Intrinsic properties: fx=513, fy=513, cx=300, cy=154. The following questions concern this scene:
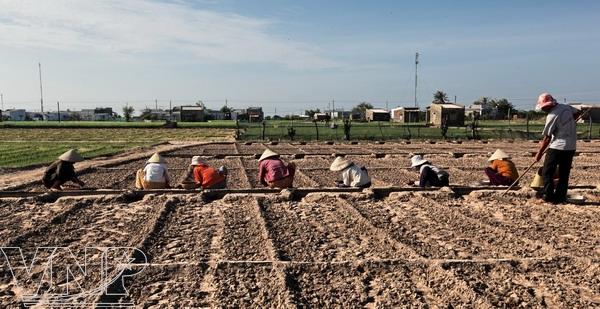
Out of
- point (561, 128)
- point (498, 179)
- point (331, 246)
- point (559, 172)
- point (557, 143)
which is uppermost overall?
point (561, 128)

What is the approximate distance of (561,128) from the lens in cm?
664

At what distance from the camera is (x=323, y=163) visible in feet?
46.2

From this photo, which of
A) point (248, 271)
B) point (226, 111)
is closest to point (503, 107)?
point (226, 111)

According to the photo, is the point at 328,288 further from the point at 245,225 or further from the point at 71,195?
the point at 71,195

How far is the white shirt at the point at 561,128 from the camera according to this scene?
6602 millimetres

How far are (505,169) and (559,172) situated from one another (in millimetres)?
1614

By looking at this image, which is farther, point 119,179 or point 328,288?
point 119,179

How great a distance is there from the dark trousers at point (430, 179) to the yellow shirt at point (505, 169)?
35.9 inches

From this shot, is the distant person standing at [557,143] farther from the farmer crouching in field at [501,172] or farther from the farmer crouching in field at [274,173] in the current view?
the farmer crouching in field at [274,173]

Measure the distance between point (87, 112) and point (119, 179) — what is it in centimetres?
10239

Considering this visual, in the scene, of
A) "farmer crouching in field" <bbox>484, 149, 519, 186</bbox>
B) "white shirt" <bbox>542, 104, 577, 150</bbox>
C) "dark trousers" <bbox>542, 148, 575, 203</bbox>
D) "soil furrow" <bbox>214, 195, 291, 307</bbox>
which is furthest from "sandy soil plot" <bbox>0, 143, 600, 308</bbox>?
"farmer crouching in field" <bbox>484, 149, 519, 186</bbox>

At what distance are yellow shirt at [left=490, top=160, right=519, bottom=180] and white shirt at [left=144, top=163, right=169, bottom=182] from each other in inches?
212

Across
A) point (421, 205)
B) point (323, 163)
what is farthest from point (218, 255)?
point (323, 163)

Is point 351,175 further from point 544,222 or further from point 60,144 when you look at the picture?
point 60,144
